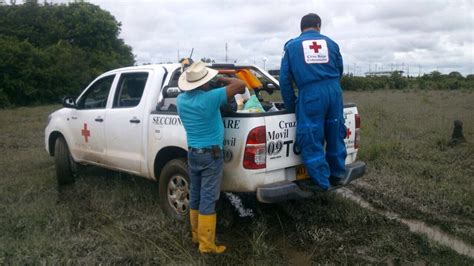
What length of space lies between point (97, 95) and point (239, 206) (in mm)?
2463

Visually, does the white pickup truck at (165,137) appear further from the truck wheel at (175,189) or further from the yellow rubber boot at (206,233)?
the yellow rubber boot at (206,233)

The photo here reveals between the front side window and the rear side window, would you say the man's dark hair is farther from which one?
the front side window

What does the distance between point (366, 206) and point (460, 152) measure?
3390mm

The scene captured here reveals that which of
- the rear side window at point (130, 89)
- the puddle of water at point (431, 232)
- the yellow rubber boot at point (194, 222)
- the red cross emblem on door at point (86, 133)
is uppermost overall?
the rear side window at point (130, 89)

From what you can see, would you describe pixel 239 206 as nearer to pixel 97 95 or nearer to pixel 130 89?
pixel 130 89

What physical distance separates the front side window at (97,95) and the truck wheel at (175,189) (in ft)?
5.42

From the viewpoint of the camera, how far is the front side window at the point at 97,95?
573 cm

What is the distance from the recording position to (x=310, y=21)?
4238mm

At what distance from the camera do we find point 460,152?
769 centimetres

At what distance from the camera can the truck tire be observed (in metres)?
6.30

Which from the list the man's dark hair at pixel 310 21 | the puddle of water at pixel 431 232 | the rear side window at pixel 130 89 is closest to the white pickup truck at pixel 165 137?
the rear side window at pixel 130 89

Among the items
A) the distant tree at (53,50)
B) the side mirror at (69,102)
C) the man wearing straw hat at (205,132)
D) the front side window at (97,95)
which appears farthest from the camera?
the distant tree at (53,50)

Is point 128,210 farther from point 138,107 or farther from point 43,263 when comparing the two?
point 43,263

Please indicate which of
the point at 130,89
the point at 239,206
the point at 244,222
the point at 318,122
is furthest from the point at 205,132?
the point at 130,89
